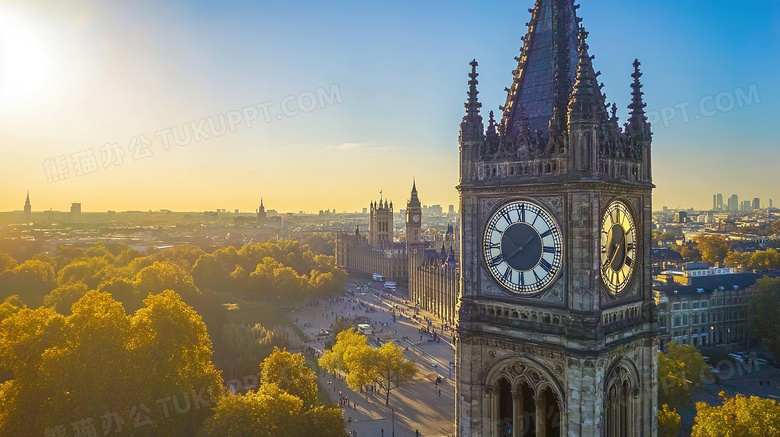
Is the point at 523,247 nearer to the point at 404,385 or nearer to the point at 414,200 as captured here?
the point at 404,385

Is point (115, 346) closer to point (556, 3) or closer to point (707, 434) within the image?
point (556, 3)

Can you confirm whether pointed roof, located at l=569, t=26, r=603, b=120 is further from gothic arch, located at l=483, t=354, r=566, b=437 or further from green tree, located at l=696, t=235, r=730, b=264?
green tree, located at l=696, t=235, r=730, b=264

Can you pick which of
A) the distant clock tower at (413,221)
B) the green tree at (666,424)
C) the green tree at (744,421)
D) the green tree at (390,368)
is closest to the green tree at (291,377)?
the green tree at (390,368)

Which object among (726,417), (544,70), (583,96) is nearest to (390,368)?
(726,417)

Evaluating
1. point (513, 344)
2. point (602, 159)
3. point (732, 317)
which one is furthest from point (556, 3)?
point (732, 317)

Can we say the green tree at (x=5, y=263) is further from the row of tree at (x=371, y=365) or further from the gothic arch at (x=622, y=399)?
the gothic arch at (x=622, y=399)

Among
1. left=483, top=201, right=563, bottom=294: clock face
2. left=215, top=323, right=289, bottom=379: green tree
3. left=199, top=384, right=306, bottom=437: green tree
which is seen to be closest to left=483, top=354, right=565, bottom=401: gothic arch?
left=483, top=201, right=563, bottom=294: clock face
